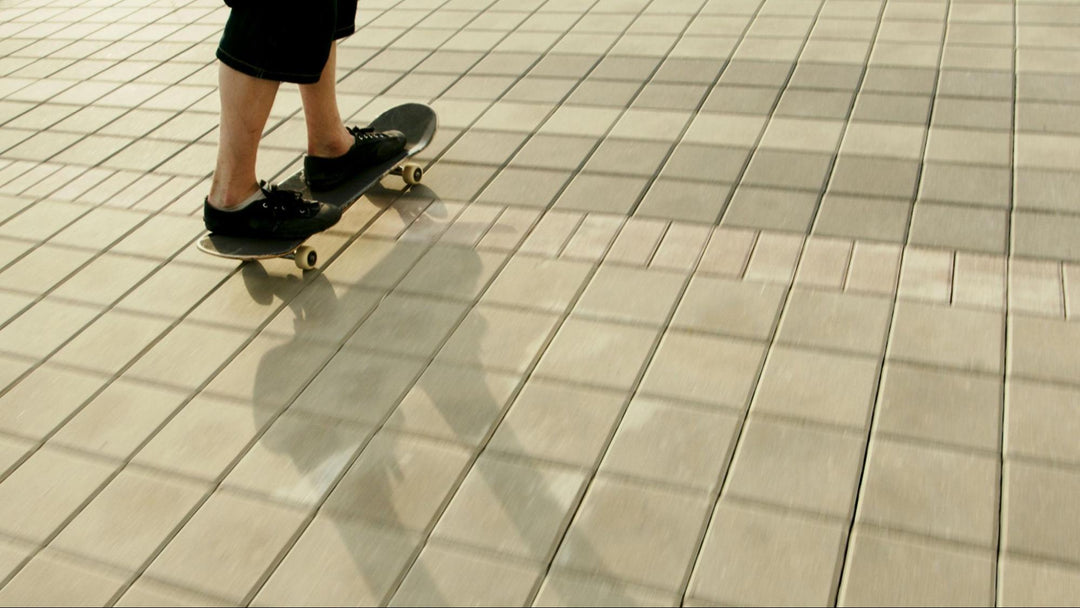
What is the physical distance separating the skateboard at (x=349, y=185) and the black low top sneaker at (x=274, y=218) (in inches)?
0.8

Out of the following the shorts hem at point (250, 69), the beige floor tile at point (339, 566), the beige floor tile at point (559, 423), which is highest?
the shorts hem at point (250, 69)

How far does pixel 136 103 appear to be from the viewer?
166 inches

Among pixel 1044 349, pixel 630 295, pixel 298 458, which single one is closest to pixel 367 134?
pixel 630 295

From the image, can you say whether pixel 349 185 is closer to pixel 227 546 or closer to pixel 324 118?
pixel 324 118

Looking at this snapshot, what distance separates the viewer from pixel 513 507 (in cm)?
201

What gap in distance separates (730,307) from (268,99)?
1.41m

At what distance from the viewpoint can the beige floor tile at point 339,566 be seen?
188 centimetres

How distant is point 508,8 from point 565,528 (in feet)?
11.2

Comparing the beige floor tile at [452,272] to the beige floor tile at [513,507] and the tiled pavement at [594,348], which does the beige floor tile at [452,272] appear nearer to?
the tiled pavement at [594,348]

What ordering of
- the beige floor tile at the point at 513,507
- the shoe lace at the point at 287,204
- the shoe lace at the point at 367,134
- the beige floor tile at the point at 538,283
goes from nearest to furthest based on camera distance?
the beige floor tile at the point at 513,507
the beige floor tile at the point at 538,283
the shoe lace at the point at 287,204
the shoe lace at the point at 367,134

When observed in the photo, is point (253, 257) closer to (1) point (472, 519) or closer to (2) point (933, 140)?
(1) point (472, 519)

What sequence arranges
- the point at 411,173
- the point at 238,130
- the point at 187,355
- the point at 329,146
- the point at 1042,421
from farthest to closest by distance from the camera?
the point at 411,173 < the point at 329,146 < the point at 238,130 < the point at 187,355 < the point at 1042,421

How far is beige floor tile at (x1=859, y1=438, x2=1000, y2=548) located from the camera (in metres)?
1.88

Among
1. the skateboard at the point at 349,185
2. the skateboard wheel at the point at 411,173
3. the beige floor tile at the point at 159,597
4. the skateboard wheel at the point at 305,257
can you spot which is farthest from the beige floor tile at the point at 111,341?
the skateboard wheel at the point at 411,173
